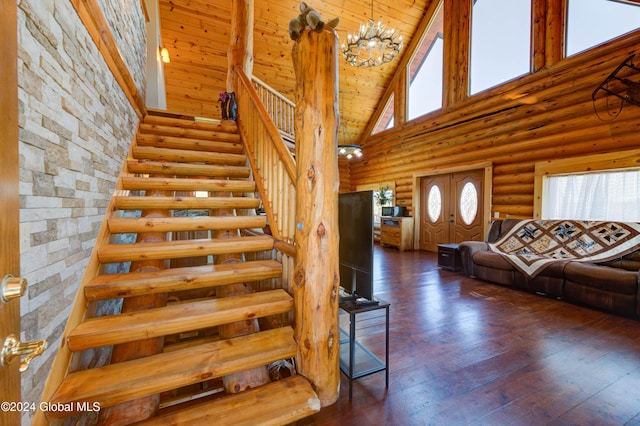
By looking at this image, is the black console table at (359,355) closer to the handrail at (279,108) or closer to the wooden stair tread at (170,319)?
the wooden stair tread at (170,319)

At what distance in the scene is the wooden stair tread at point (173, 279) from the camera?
165cm

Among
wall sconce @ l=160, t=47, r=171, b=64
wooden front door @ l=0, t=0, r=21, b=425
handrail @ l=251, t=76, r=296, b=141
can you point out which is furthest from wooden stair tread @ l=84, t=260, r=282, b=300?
wall sconce @ l=160, t=47, r=171, b=64

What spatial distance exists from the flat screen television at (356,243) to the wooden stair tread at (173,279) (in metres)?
0.55

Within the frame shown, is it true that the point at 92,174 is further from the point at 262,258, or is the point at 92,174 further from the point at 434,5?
the point at 434,5

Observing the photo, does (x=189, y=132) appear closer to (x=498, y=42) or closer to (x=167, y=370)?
(x=167, y=370)

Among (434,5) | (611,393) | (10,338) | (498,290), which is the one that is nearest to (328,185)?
(10,338)

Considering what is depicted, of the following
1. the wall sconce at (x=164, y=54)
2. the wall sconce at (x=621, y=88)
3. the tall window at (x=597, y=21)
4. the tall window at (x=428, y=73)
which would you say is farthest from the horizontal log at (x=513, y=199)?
the wall sconce at (x=164, y=54)

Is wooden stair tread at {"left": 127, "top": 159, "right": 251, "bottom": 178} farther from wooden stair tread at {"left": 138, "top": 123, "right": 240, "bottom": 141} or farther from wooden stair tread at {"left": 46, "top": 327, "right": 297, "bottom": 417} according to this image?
wooden stair tread at {"left": 46, "top": 327, "right": 297, "bottom": 417}

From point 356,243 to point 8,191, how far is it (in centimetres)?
160

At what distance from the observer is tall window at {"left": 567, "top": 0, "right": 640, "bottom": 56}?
12.6ft

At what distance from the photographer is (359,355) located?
215 centimetres

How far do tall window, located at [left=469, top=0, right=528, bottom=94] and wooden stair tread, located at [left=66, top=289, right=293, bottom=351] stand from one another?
6.23 meters

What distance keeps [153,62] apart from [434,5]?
6.60 m

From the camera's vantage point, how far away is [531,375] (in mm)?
1928
